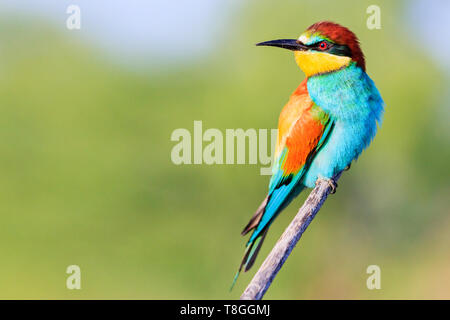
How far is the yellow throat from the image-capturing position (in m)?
2.99

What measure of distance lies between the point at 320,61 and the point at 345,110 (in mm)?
314

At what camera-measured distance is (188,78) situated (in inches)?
424

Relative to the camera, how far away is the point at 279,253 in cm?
200

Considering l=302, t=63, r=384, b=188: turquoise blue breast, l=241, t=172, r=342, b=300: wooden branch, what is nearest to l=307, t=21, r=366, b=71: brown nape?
l=302, t=63, r=384, b=188: turquoise blue breast

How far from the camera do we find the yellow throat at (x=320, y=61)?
2986 millimetres

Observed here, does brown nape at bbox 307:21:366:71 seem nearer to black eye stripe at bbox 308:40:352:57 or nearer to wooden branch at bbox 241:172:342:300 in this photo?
black eye stripe at bbox 308:40:352:57

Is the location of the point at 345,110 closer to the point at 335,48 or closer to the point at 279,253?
the point at 335,48

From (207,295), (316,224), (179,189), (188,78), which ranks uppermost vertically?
(188,78)

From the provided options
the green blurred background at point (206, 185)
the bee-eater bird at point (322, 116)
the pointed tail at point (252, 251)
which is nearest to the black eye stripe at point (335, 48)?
the bee-eater bird at point (322, 116)

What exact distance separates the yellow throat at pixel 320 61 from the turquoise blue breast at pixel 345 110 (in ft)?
0.12
